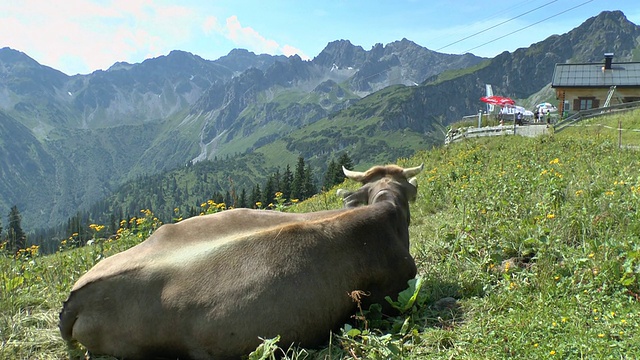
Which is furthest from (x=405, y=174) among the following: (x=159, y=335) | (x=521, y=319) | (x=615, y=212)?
(x=159, y=335)

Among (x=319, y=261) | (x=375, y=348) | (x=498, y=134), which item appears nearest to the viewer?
(x=375, y=348)

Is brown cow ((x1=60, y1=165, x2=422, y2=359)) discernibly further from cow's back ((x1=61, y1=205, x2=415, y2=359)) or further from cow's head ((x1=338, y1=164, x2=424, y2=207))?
cow's head ((x1=338, y1=164, x2=424, y2=207))

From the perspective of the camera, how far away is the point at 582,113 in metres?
40.3

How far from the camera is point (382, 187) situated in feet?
26.3

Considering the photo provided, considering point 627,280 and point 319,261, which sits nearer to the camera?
point 627,280

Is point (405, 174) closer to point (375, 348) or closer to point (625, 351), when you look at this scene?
point (375, 348)

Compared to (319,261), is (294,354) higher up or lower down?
lower down

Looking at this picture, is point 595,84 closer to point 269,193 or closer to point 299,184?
point 299,184

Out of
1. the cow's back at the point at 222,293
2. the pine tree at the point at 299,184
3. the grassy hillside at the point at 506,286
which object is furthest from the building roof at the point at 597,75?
the cow's back at the point at 222,293

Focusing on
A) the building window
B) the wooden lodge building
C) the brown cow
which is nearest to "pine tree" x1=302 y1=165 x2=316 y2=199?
the wooden lodge building

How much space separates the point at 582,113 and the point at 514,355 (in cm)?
4200

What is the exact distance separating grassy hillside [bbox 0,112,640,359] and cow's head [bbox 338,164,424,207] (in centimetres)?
116

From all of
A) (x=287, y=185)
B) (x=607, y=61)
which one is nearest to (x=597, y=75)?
(x=607, y=61)

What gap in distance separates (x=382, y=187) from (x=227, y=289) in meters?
3.73
